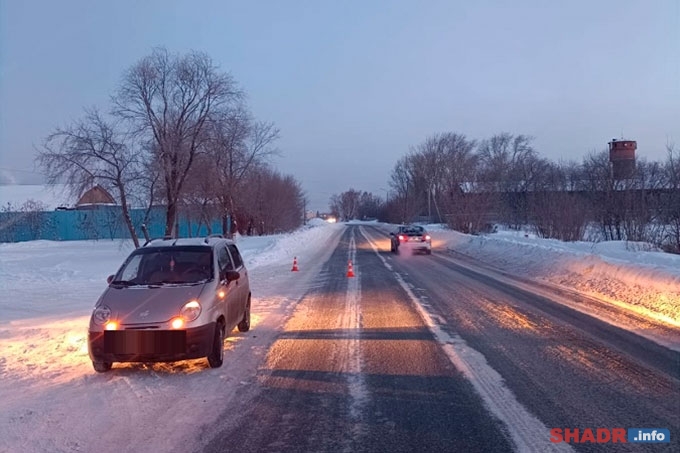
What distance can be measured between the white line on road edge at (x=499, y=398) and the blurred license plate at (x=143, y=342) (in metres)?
3.45

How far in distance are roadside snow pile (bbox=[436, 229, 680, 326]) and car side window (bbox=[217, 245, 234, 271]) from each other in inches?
290

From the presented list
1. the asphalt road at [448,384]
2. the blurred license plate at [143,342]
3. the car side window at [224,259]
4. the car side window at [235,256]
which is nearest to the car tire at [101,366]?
the blurred license plate at [143,342]

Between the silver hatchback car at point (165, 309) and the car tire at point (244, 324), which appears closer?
the silver hatchback car at point (165, 309)

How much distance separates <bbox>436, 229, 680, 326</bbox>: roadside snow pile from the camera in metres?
12.1

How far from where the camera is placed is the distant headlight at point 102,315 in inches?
286

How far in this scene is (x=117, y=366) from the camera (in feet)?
25.2

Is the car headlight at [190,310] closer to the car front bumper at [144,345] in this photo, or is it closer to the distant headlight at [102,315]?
the car front bumper at [144,345]

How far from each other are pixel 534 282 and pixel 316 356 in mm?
10750

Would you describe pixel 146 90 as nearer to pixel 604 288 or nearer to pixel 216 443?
pixel 604 288

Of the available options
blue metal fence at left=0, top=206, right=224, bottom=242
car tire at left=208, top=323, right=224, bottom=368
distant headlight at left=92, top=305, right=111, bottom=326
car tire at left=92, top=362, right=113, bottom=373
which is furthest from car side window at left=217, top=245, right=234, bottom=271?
blue metal fence at left=0, top=206, right=224, bottom=242

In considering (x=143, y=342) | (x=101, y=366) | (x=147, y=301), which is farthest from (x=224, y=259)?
(x=101, y=366)

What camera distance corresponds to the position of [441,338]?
9109mm

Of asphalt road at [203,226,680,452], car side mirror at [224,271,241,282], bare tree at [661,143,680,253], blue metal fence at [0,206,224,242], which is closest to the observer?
asphalt road at [203,226,680,452]

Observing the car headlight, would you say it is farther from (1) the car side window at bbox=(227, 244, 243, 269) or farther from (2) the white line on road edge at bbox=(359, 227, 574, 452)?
(2) the white line on road edge at bbox=(359, 227, 574, 452)
